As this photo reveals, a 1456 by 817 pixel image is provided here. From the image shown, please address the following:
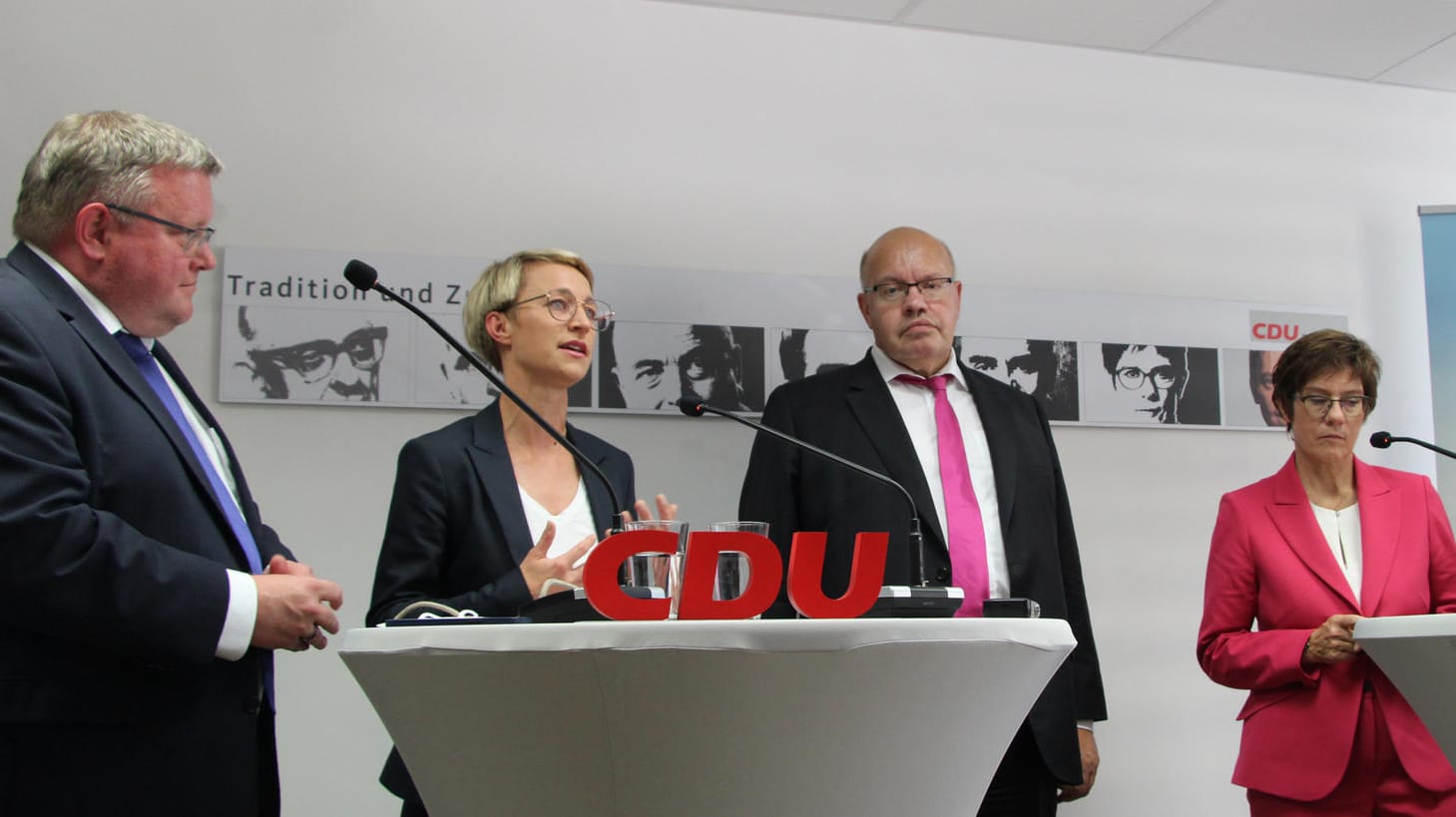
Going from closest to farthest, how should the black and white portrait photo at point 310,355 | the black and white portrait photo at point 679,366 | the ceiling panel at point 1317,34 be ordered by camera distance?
the black and white portrait photo at point 310,355 → the black and white portrait photo at point 679,366 → the ceiling panel at point 1317,34

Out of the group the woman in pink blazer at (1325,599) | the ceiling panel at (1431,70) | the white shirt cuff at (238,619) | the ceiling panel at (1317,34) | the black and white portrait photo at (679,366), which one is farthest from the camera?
the ceiling panel at (1431,70)

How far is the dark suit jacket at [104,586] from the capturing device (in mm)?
1603

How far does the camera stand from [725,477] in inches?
146

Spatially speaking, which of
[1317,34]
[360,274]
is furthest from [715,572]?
[1317,34]

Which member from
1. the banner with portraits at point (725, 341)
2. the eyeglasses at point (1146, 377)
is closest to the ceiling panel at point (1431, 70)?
the banner with portraits at point (725, 341)

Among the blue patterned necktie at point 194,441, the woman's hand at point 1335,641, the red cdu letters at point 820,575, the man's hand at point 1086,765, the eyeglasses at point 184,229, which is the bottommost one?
the man's hand at point 1086,765

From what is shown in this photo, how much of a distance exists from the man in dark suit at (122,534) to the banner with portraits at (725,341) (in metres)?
1.43

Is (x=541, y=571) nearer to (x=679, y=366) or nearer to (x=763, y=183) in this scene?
(x=679, y=366)

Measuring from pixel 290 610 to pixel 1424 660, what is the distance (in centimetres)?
193

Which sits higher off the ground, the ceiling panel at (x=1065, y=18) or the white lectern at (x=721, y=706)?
the ceiling panel at (x=1065, y=18)

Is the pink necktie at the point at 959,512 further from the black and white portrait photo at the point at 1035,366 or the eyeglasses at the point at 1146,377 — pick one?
the eyeglasses at the point at 1146,377

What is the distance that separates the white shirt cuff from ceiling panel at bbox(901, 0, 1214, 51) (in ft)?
9.81

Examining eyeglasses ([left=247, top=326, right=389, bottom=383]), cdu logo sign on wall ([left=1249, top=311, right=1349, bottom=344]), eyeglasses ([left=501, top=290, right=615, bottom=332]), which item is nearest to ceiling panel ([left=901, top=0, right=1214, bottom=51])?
cdu logo sign on wall ([left=1249, top=311, right=1349, bottom=344])

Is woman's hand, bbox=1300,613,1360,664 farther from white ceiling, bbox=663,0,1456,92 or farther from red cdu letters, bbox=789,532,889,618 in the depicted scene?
white ceiling, bbox=663,0,1456,92
